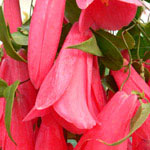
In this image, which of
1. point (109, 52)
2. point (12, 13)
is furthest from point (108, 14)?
point (12, 13)

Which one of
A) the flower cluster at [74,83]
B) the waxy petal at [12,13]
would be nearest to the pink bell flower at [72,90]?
the flower cluster at [74,83]

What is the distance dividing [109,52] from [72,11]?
83 mm

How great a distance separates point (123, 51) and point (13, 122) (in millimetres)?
201

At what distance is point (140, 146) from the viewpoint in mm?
454

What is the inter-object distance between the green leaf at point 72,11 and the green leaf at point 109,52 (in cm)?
4

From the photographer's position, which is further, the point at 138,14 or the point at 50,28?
the point at 138,14

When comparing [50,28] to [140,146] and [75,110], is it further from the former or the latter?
[140,146]

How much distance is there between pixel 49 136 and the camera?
1.41 ft

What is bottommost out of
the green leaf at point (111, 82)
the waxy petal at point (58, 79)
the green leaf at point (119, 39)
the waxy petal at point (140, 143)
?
the waxy petal at point (140, 143)

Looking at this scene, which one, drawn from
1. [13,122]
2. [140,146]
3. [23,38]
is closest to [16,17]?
[23,38]

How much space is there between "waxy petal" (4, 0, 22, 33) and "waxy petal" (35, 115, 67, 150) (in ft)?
0.50

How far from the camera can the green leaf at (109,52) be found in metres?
0.42

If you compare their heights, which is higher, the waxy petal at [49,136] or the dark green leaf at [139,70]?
the dark green leaf at [139,70]

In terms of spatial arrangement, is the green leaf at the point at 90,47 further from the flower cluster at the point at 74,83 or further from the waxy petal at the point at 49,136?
→ the waxy petal at the point at 49,136
